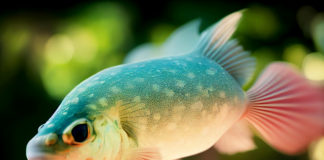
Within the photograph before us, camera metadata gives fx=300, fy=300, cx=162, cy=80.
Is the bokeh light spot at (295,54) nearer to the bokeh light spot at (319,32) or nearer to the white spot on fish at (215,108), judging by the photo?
the bokeh light spot at (319,32)

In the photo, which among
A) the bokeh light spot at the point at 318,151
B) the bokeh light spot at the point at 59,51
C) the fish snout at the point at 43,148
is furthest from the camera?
the bokeh light spot at the point at 59,51

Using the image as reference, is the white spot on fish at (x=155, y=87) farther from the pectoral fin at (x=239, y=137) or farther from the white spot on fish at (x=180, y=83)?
the pectoral fin at (x=239, y=137)

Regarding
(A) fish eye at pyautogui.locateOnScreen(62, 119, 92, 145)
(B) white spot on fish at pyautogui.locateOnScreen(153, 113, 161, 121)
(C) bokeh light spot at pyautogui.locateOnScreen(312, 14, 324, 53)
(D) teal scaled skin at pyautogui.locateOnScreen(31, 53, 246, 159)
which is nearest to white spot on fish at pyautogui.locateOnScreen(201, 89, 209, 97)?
(D) teal scaled skin at pyautogui.locateOnScreen(31, 53, 246, 159)

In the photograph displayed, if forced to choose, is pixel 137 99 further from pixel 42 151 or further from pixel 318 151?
pixel 318 151

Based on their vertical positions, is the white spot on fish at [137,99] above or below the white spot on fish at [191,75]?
below

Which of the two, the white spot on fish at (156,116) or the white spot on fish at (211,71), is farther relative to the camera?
the white spot on fish at (211,71)

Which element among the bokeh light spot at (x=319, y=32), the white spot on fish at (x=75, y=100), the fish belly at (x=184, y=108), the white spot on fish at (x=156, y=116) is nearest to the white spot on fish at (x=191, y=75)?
the fish belly at (x=184, y=108)

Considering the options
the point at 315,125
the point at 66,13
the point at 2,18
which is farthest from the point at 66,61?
the point at 315,125

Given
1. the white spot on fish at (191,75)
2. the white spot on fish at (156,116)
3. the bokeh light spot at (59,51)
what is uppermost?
the bokeh light spot at (59,51)

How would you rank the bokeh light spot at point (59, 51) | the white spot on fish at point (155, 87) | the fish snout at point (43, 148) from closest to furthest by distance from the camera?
1. the fish snout at point (43, 148)
2. the white spot on fish at point (155, 87)
3. the bokeh light spot at point (59, 51)

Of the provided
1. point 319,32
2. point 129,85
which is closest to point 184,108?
point 129,85
